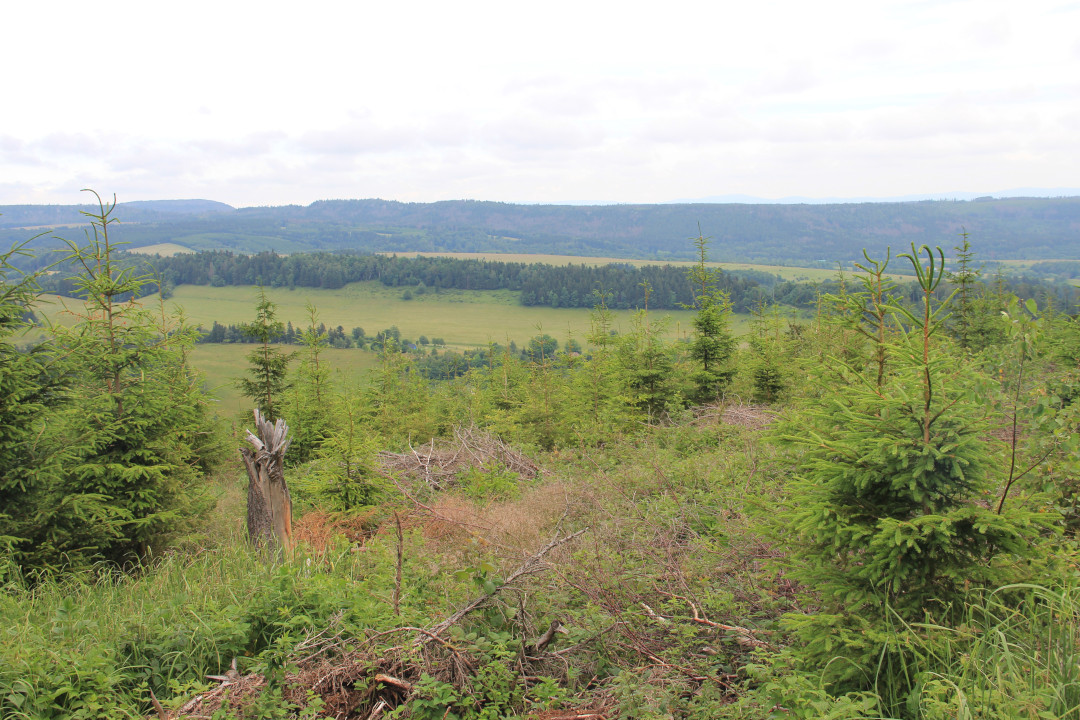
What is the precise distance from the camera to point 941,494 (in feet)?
9.91

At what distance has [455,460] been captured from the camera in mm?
10680

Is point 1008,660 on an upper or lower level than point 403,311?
upper

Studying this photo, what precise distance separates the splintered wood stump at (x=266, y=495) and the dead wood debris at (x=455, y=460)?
311 centimetres

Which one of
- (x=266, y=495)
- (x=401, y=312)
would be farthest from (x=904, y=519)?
(x=401, y=312)

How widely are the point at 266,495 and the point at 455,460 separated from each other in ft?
14.7

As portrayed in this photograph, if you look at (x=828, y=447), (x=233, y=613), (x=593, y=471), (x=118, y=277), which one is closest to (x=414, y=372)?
(x=593, y=471)

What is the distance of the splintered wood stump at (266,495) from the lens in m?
6.41

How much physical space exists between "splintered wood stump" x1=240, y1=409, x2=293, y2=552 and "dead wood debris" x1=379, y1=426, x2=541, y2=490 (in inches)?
122

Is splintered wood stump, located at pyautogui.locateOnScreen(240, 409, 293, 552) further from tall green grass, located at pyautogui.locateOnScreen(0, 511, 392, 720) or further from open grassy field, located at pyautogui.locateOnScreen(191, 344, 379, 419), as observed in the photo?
open grassy field, located at pyautogui.locateOnScreen(191, 344, 379, 419)

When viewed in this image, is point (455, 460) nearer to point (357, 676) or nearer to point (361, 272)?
point (357, 676)

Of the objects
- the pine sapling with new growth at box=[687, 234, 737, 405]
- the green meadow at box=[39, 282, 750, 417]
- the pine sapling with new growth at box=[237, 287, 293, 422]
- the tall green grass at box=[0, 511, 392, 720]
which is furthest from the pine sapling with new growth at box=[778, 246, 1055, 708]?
the green meadow at box=[39, 282, 750, 417]

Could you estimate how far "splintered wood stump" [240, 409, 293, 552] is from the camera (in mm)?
6406

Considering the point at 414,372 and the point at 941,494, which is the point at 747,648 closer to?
the point at 941,494

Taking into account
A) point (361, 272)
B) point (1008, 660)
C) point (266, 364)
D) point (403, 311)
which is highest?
Result: point (361, 272)
